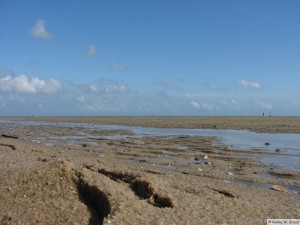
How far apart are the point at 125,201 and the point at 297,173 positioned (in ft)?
21.0

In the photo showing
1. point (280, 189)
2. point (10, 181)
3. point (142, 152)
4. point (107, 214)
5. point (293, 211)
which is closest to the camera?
point (107, 214)

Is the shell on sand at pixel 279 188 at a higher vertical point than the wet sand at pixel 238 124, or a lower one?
lower

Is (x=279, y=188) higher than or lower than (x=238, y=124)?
lower

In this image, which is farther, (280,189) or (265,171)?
(265,171)

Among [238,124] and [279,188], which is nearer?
[279,188]

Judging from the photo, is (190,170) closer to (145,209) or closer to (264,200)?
(264,200)

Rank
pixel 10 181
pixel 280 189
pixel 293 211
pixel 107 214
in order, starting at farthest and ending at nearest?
pixel 280 189 < pixel 10 181 < pixel 293 211 < pixel 107 214

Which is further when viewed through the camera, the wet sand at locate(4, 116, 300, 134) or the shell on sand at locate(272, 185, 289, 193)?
the wet sand at locate(4, 116, 300, 134)

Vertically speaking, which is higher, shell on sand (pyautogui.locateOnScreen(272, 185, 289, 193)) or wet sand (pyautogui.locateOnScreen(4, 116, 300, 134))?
wet sand (pyautogui.locateOnScreen(4, 116, 300, 134))

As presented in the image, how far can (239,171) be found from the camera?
411 inches

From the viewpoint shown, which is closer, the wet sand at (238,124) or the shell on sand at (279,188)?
the shell on sand at (279,188)

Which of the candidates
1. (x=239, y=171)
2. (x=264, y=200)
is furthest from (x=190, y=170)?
(x=264, y=200)

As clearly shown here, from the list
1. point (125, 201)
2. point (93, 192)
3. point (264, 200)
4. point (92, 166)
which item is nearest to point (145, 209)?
point (125, 201)

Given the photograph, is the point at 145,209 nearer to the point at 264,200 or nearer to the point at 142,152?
the point at 264,200
